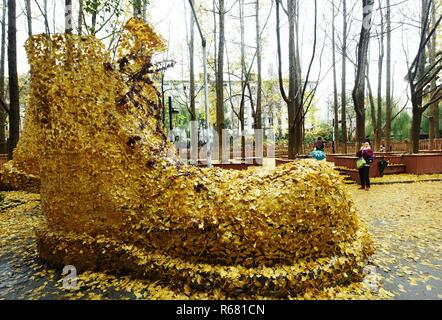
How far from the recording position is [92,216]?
12.2 ft

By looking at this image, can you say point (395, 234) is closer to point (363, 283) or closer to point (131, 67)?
point (363, 283)

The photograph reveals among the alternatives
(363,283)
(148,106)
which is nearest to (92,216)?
(148,106)

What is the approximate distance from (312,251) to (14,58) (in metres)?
11.0

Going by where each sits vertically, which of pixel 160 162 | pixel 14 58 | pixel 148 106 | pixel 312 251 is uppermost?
pixel 14 58

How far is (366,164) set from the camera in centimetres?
966

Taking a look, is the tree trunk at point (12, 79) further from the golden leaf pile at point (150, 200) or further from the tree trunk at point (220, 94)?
the tree trunk at point (220, 94)

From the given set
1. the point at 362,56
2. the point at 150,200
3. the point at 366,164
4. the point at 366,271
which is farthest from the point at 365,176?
the point at 150,200

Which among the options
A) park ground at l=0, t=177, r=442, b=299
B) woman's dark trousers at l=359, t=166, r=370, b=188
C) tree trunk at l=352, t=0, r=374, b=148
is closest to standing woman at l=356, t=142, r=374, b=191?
woman's dark trousers at l=359, t=166, r=370, b=188

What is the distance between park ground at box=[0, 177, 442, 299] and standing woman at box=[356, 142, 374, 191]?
2.91 metres

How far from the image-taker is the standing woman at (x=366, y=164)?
9656 millimetres

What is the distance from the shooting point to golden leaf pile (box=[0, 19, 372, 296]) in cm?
312

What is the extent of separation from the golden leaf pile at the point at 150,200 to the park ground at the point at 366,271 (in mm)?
161

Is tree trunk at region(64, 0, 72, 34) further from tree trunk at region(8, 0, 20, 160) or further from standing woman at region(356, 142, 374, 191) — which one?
standing woman at region(356, 142, 374, 191)
